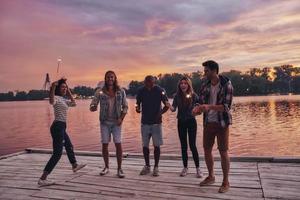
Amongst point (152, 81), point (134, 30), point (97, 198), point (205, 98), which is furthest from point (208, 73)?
point (134, 30)

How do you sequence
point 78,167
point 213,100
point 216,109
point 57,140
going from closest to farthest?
point 216,109 < point 213,100 < point 57,140 < point 78,167

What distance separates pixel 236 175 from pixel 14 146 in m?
23.2

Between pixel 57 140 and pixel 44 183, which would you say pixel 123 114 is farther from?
pixel 44 183

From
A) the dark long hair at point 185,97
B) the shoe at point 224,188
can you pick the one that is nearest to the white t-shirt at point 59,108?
the dark long hair at point 185,97

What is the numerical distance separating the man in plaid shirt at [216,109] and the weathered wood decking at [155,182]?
47cm

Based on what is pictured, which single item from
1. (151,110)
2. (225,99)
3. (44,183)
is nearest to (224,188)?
(225,99)

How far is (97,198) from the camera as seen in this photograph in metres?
5.89

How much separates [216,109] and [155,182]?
6.42 ft

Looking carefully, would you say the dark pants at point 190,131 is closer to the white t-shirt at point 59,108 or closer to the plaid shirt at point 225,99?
the plaid shirt at point 225,99

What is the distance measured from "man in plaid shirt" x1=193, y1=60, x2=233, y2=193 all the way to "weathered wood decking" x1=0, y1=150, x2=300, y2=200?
1.56 feet

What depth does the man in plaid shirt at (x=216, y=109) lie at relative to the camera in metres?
6.04

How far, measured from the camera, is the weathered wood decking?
5.93 metres

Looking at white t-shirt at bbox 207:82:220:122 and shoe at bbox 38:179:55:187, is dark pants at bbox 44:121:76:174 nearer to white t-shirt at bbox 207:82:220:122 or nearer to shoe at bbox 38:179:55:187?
shoe at bbox 38:179:55:187

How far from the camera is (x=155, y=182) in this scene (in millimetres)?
6723
